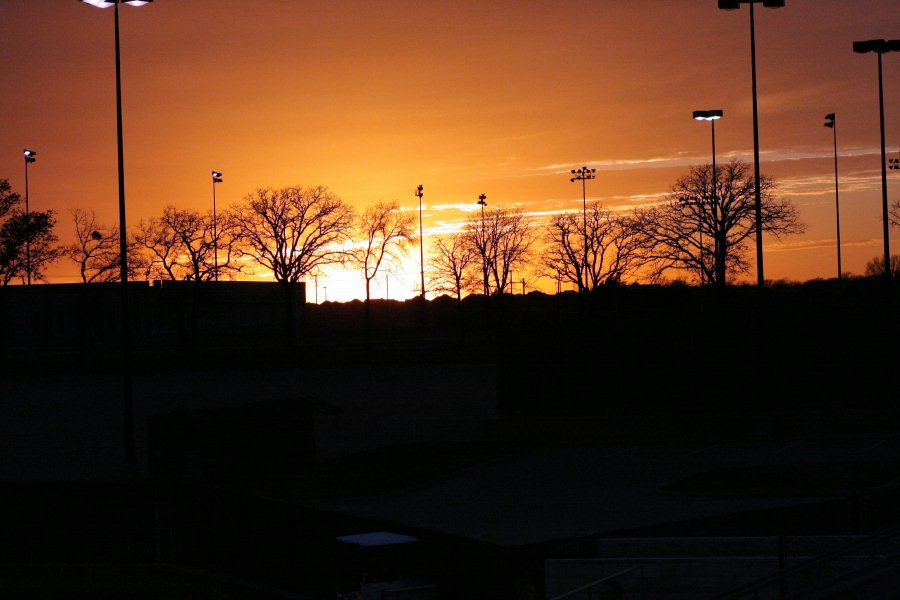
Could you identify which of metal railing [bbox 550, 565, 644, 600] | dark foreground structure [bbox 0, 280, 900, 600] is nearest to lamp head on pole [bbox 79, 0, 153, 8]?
dark foreground structure [bbox 0, 280, 900, 600]

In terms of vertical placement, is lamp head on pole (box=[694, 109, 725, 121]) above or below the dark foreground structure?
above

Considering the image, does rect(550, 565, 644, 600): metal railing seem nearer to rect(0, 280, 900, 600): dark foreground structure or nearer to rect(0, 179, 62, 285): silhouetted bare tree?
rect(0, 280, 900, 600): dark foreground structure

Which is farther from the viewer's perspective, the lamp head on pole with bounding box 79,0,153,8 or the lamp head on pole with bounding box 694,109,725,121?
the lamp head on pole with bounding box 694,109,725,121

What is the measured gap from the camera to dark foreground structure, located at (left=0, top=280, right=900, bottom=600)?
11539 mm

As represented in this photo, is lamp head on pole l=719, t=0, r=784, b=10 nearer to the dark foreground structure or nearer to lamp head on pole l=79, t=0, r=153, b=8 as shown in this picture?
the dark foreground structure

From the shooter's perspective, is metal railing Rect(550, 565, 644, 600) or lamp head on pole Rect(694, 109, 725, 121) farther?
lamp head on pole Rect(694, 109, 725, 121)

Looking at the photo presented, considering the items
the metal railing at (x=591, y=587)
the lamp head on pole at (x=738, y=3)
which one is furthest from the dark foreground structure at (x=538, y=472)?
the lamp head on pole at (x=738, y=3)

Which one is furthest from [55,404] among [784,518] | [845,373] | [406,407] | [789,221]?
[789,221]

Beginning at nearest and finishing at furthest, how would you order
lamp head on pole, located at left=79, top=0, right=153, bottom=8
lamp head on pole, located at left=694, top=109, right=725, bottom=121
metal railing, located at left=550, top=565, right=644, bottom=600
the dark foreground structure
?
metal railing, located at left=550, top=565, right=644, bottom=600 → the dark foreground structure → lamp head on pole, located at left=79, top=0, right=153, bottom=8 → lamp head on pole, located at left=694, top=109, right=725, bottom=121

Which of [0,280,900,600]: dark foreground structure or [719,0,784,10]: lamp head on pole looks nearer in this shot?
[0,280,900,600]: dark foreground structure

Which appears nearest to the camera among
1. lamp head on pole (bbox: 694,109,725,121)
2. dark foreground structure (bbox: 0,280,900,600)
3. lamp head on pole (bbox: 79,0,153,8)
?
dark foreground structure (bbox: 0,280,900,600)

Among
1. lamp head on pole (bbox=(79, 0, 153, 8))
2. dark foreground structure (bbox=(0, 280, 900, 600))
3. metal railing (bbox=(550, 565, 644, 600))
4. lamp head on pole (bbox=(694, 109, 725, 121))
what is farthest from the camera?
lamp head on pole (bbox=(694, 109, 725, 121))

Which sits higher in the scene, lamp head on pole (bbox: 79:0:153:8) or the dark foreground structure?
lamp head on pole (bbox: 79:0:153:8)

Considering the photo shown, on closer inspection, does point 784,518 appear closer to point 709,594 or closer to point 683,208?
point 709,594
